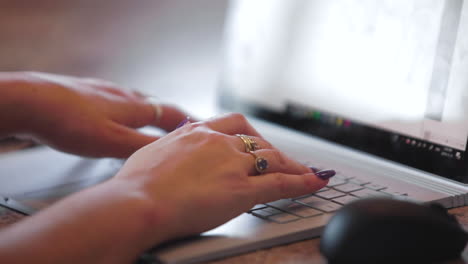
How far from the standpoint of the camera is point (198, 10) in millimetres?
1252

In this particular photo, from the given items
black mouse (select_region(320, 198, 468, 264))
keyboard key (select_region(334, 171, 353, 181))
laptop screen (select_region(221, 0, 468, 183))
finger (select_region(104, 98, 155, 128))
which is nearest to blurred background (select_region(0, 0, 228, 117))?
laptop screen (select_region(221, 0, 468, 183))

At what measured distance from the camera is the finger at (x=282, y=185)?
592 mm

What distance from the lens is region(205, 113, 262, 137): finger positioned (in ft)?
2.21

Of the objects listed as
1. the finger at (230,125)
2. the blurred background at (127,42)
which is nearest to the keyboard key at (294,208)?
the finger at (230,125)

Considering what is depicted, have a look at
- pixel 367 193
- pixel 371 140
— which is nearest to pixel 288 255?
pixel 367 193

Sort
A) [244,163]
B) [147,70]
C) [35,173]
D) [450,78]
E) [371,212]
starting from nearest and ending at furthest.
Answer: [371,212] < [244,163] < [450,78] < [35,173] < [147,70]

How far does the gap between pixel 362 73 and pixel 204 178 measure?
0.40 metres

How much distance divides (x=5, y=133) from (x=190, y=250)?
0.42m

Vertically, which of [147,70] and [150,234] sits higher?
[147,70]

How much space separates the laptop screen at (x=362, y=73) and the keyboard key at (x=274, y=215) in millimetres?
256

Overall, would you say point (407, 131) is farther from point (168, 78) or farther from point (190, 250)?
point (168, 78)

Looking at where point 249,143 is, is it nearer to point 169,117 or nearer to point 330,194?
point 330,194

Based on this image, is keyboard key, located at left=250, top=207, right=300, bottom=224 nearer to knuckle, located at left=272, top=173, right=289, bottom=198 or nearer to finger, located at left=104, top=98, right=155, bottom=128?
knuckle, located at left=272, top=173, right=289, bottom=198

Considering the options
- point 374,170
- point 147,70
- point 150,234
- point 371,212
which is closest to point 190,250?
point 150,234
